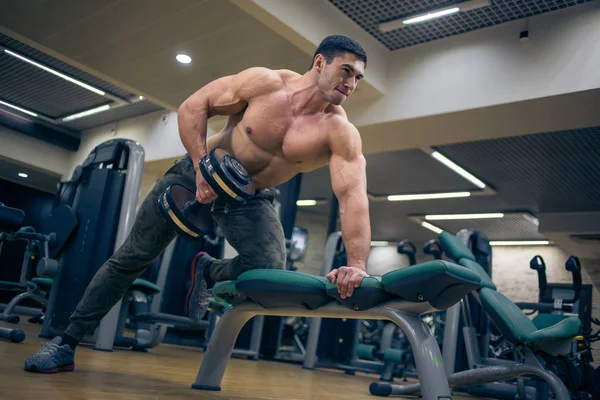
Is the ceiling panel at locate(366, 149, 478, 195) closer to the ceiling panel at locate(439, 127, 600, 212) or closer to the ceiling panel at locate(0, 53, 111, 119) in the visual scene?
the ceiling panel at locate(439, 127, 600, 212)

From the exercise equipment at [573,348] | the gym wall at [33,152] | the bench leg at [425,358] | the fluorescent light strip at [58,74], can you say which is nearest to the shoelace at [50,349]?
the bench leg at [425,358]

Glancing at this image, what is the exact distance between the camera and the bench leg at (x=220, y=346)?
1.88m

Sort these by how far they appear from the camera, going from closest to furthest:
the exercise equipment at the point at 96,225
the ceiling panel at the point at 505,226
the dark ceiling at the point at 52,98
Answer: the exercise equipment at the point at 96,225
the dark ceiling at the point at 52,98
the ceiling panel at the point at 505,226

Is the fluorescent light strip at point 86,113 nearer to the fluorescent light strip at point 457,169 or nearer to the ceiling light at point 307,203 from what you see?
the ceiling light at point 307,203

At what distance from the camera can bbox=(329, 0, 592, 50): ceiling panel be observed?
4.39m

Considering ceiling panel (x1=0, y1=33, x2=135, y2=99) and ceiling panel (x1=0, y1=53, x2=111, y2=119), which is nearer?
ceiling panel (x1=0, y1=33, x2=135, y2=99)

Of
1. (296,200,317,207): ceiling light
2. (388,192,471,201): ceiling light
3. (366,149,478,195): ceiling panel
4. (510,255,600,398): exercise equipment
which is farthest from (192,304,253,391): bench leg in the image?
(296,200,317,207): ceiling light

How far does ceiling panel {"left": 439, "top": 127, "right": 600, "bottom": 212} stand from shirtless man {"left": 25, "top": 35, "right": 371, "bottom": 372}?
4.81 meters

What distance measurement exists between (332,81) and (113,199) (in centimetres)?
224

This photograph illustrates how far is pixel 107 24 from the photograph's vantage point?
4.87m

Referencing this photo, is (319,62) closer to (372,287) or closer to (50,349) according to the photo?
(372,287)

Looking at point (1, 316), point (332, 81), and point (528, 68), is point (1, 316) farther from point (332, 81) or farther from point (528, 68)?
point (528, 68)

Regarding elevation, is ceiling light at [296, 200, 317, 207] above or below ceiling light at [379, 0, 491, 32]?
below

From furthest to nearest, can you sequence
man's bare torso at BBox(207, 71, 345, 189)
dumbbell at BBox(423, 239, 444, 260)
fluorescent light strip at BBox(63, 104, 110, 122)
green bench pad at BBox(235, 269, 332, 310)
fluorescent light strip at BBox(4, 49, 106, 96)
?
fluorescent light strip at BBox(63, 104, 110, 122) < fluorescent light strip at BBox(4, 49, 106, 96) < dumbbell at BBox(423, 239, 444, 260) < man's bare torso at BBox(207, 71, 345, 189) < green bench pad at BBox(235, 269, 332, 310)
